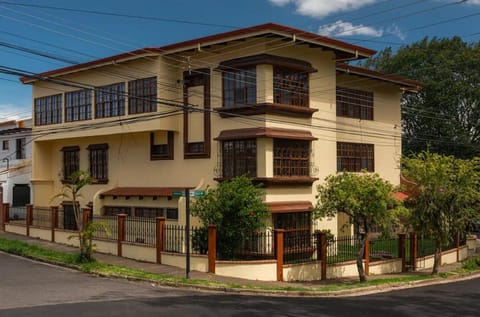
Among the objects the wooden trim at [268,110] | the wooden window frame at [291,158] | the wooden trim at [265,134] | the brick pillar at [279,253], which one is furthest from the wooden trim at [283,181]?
the brick pillar at [279,253]

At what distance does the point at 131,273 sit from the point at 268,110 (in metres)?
8.59

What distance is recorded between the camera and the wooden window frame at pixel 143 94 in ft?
81.6

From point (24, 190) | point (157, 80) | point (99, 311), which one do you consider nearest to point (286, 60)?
point (157, 80)

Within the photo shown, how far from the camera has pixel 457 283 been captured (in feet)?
64.6

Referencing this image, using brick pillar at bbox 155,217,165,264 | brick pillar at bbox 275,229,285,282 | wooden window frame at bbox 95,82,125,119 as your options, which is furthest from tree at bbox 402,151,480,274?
wooden window frame at bbox 95,82,125,119

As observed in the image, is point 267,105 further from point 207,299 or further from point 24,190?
point 24,190

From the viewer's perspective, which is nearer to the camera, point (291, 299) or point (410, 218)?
point (291, 299)

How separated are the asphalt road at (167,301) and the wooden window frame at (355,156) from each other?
1205 centimetres

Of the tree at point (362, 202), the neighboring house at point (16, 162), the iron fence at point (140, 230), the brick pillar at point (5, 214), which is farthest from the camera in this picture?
the neighboring house at point (16, 162)

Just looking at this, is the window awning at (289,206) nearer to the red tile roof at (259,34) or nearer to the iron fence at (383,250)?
the iron fence at (383,250)

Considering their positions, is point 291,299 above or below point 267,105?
below

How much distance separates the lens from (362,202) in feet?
59.6

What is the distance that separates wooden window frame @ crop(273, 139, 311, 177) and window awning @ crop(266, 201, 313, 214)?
45.8 inches

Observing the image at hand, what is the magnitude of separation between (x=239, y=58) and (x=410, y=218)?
9.43 meters
